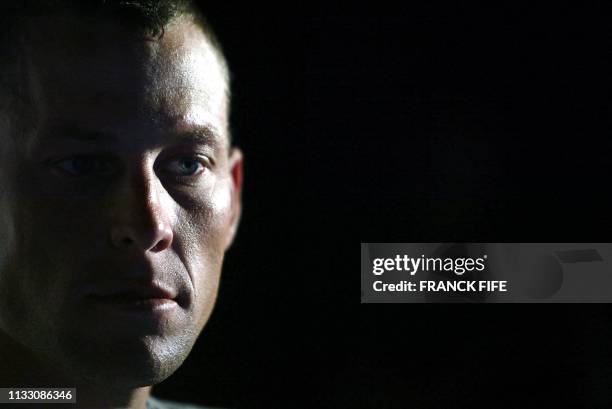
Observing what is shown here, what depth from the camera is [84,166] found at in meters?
1.18

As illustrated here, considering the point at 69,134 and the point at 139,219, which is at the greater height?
the point at 69,134

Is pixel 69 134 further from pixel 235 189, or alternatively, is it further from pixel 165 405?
pixel 165 405

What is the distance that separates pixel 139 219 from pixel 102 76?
0.75 feet

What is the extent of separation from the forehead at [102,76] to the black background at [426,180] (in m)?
0.25

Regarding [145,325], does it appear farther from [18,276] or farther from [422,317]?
[422,317]

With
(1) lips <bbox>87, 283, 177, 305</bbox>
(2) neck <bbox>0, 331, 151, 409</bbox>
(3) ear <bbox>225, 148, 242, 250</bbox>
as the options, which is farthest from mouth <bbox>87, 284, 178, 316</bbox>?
(3) ear <bbox>225, 148, 242, 250</bbox>

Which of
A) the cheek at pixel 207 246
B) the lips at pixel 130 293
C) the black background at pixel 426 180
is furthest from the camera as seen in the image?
the black background at pixel 426 180

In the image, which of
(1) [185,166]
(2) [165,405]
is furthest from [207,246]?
(2) [165,405]

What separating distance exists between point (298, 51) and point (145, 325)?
588 mm

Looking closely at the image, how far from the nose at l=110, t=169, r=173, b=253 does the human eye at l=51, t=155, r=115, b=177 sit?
4cm

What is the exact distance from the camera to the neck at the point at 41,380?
126 centimetres

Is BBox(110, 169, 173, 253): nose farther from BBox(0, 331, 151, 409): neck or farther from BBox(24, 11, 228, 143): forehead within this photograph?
BBox(0, 331, 151, 409): neck

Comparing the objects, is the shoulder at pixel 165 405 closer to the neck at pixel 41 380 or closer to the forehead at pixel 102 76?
the neck at pixel 41 380

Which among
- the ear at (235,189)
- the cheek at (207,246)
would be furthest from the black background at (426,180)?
the cheek at (207,246)
